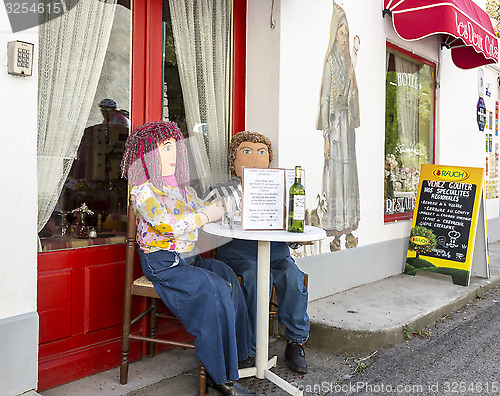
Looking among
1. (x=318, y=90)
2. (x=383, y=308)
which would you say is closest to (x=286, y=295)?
(x=383, y=308)

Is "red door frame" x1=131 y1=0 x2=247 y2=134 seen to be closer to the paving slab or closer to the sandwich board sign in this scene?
the paving slab

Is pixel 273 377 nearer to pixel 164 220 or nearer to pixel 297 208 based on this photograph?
pixel 297 208

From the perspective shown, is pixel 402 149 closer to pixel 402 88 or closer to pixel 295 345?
pixel 402 88

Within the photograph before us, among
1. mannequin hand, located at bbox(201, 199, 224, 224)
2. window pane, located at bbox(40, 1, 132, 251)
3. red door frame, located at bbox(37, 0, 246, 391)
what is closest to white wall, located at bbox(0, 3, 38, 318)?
red door frame, located at bbox(37, 0, 246, 391)

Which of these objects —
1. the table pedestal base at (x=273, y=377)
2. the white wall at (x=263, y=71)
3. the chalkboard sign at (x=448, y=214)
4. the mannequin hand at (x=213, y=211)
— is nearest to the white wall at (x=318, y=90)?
the white wall at (x=263, y=71)

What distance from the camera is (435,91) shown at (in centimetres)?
600

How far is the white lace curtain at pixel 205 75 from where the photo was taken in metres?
3.24

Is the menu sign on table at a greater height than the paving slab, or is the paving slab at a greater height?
the menu sign on table

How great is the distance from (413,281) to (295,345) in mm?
2373

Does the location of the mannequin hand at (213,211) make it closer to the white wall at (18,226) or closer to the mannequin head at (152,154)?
the mannequin head at (152,154)

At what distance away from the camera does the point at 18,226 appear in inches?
86.0

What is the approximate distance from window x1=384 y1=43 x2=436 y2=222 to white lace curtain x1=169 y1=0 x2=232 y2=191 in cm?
224

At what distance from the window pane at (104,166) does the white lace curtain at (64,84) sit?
58mm

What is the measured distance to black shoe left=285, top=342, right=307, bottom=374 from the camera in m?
2.83
